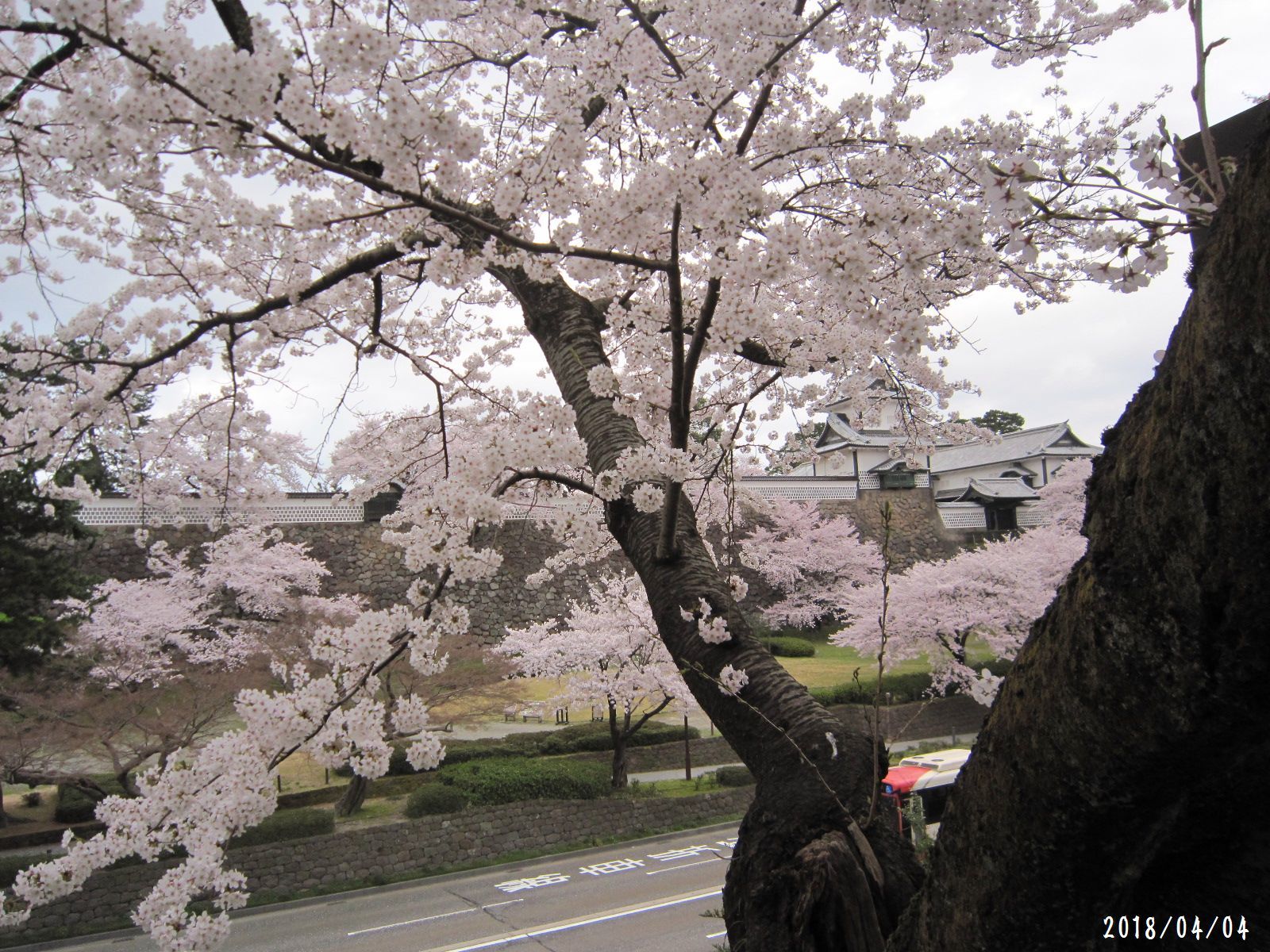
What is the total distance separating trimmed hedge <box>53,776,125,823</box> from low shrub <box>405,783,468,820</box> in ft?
10.7

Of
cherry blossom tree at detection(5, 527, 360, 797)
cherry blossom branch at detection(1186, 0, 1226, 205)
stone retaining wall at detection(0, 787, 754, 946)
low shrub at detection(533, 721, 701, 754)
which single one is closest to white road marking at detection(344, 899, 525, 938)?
stone retaining wall at detection(0, 787, 754, 946)

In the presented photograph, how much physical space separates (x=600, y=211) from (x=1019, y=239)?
1.27 meters

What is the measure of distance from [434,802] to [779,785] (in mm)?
8504

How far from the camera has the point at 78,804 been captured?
958 cm

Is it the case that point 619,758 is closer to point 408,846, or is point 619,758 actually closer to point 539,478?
point 408,846

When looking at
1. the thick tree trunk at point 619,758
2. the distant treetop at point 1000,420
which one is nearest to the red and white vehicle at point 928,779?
the thick tree trunk at point 619,758

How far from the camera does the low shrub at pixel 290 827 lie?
28.5 feet

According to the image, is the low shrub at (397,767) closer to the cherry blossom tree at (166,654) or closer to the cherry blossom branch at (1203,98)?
the cherry blossom tree at (166,654)

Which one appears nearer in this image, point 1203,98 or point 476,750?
point 1203,98

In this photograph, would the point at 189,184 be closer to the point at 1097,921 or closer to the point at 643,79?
the point at 643,79

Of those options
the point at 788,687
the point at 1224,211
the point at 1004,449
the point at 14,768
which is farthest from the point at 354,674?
the point at 1004,449

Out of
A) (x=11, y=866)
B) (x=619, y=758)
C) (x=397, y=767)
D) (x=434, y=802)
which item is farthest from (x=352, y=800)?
(x=619, y=758)

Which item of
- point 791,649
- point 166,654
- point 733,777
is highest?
point 166,654
